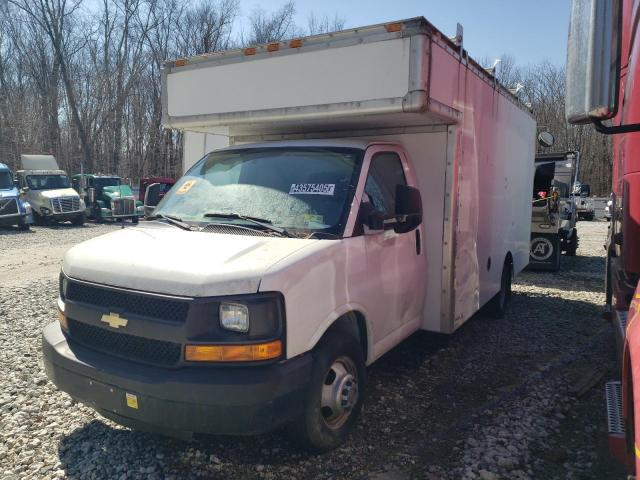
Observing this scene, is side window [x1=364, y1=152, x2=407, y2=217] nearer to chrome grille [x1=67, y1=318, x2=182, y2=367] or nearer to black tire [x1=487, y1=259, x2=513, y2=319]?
chrome grille [x1=67, y1=318, x2=182, y2=367]

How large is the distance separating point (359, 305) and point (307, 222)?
2.30ft

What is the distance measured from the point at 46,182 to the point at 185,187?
20793mm

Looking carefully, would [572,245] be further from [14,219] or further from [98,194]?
[98,194]

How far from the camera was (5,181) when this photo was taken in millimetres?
19547

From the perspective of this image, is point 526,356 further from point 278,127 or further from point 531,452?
point 278,127

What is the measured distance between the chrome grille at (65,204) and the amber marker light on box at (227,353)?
830 inches

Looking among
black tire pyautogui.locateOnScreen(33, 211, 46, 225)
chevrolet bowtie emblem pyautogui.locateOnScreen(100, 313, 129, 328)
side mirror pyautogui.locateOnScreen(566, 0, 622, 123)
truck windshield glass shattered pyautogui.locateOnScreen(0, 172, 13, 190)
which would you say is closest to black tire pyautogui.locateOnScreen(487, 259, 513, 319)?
side mirror pyautogui.locateOnScreen(566, 0, 622, 123)

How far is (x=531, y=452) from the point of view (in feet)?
11.6

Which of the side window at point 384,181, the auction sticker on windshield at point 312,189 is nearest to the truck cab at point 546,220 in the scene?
the side window at point 384,181

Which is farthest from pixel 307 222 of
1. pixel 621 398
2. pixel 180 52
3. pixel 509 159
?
pixel 180 52

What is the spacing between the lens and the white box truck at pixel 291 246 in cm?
282

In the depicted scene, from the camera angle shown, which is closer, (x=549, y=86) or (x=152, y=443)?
(x=152, y=443)

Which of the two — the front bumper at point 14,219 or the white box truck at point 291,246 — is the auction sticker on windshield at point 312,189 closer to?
the white box truck at point 291,246

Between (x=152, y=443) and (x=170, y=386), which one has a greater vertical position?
(x=170, y=386)
